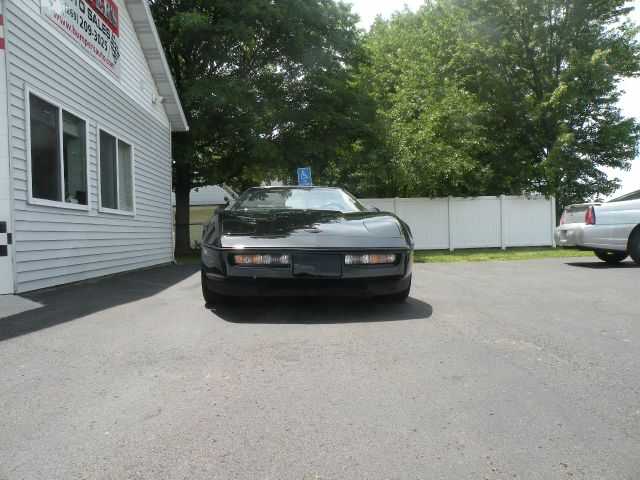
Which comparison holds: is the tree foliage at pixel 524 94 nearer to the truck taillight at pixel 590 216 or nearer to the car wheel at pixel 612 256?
the car wheel at pixel 612 256

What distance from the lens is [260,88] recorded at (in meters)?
17.8

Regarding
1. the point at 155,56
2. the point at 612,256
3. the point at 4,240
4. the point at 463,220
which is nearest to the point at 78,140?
the point at 4,240

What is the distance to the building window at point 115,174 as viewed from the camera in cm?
909

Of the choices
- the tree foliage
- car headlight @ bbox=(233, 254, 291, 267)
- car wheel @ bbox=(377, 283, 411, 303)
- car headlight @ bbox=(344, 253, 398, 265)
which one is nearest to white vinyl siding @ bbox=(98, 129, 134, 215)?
car headlight @ bbox=(233, 254, 291, 267)

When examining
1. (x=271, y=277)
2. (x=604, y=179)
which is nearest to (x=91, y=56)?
(x=271, y=277)

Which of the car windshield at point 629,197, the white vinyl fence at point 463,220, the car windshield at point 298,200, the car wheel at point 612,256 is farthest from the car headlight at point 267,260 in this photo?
the white vinyl fence at point 463,220

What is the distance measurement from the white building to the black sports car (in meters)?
2.85

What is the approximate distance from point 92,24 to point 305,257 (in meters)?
6.77

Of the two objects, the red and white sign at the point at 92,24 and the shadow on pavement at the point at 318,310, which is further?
the red and white sign at the point at 92,24

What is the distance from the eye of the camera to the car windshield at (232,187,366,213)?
579cm

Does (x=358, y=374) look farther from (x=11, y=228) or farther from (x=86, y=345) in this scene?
(x=11, y=228)

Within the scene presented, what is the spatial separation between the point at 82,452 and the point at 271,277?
2388mm

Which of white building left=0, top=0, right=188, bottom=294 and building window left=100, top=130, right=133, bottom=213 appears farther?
building window left=100, top=130, right=133, bottom=213

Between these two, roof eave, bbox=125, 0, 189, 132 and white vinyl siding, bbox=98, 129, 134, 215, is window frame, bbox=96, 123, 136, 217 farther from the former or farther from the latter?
roof eave, bbox=125, 0, 189, 132
